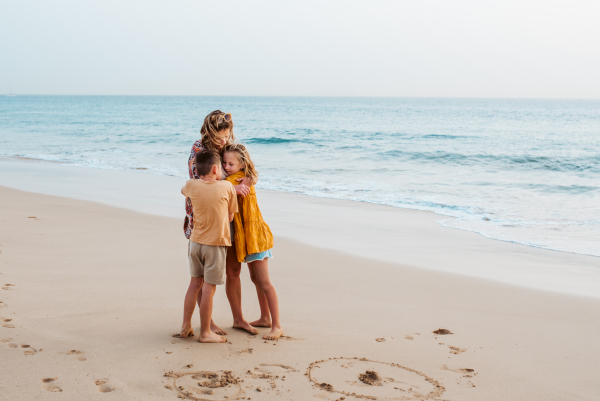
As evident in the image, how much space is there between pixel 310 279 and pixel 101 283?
201 cm

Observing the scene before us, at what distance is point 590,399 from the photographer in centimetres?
276

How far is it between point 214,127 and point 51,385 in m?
1.79

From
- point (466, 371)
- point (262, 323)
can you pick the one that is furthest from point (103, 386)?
point (466, 371)

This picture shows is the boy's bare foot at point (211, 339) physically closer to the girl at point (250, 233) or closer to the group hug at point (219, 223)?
the group hug at point (219, 223)

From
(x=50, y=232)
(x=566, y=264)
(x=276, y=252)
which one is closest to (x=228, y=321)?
(x=276, y=252)

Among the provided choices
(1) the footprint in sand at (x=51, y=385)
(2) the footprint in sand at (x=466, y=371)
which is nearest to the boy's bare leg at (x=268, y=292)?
(2) the footprint in sand at (x=466, y=371)

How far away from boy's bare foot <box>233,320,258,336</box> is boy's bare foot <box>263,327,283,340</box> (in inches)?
5.0

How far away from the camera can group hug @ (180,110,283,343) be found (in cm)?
309

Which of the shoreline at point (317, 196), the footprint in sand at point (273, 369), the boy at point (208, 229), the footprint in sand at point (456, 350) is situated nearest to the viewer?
the footprint in sand at point (273, 369)

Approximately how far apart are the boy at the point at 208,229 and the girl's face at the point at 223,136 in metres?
0.14

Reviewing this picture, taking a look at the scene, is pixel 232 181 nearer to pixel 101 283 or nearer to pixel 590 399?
pixel 101 283

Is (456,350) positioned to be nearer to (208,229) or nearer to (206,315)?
(206,315)

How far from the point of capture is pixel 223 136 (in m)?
3.18

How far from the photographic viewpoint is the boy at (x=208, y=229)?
121 inches
